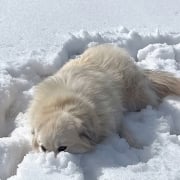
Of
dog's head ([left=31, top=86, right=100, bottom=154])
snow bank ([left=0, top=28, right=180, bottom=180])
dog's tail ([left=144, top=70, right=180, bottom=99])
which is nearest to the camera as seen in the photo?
snow bank ([left=0, top=28, right=180, bottom=180])

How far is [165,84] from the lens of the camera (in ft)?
15.7

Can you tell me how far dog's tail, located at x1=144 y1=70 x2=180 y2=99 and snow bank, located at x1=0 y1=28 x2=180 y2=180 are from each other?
0.12 m

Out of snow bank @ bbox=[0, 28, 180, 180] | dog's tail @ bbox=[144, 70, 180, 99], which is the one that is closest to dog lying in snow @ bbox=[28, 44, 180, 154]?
dog's tail @ bbox=[144, 70, 180, 99]

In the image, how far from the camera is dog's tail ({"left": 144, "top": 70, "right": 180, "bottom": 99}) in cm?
476

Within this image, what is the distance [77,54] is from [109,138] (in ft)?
5.25

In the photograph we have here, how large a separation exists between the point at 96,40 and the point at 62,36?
370 millimetres

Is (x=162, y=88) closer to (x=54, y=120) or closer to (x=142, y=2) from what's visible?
(x=54, y=120)

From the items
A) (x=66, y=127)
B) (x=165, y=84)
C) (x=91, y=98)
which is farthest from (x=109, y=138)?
(x=165, y=84)

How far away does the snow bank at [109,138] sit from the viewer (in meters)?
3.49

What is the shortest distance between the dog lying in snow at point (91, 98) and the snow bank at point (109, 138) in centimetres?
11

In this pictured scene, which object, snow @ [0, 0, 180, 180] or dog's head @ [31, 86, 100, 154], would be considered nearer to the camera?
snow @ [0, 0, 180, 180]

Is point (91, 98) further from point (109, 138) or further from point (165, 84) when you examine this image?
point (165, 84)

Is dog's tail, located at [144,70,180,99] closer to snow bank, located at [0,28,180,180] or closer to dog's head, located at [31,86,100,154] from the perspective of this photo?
snow bank, located at [0,28,180,180]

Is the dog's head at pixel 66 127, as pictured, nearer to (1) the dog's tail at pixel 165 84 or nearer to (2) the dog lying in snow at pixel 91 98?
(2) the dog lying in snow at pixel 91 98
